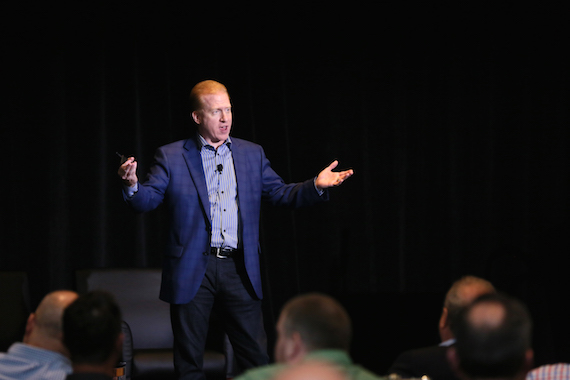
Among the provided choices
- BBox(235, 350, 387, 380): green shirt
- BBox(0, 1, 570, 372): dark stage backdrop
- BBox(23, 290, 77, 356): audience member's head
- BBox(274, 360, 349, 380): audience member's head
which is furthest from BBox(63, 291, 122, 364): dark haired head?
BBox(0, 1, 570, 372): dark stage backdrop

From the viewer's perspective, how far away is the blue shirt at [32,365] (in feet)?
6.18

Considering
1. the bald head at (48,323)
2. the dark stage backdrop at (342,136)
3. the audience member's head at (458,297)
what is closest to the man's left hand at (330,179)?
the audience member's head at (458,297)

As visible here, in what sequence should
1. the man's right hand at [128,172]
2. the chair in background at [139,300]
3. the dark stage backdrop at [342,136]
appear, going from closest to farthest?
the man's right hand at [128,172], the chair in background at [139,300], the dark stage backdrop at [342,136]

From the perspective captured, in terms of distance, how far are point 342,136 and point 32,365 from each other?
11.6 feet

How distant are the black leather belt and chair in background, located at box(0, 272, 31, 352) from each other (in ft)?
5.11

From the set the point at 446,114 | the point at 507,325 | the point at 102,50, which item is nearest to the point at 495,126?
the point at 446,114

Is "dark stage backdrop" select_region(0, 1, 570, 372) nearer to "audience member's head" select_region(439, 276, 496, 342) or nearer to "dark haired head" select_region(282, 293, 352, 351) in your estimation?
"audience member's head" select_region(439, 276, 496, 342)

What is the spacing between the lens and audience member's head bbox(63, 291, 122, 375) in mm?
1834

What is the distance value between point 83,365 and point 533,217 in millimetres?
4276

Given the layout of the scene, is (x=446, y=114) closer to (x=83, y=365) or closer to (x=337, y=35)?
(x=337, y=35)

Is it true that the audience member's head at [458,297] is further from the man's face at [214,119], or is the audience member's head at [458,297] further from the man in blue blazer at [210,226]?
the man's face at [214,119]

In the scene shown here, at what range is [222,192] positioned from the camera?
10.9 feet

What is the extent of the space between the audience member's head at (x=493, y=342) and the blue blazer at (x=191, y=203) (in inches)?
66.0

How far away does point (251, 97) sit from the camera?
4.96 m
